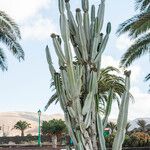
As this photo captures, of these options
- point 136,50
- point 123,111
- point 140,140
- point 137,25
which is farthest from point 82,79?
point 140,140

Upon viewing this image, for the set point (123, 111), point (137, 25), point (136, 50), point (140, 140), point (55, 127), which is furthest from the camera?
point (55, 127)

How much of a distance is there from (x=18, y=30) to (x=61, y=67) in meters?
14.2

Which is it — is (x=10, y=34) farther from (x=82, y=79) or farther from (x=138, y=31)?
(x=82, y=79)

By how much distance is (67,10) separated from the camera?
20.1 ft

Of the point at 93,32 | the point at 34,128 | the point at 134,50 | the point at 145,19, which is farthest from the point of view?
the point at 34,128

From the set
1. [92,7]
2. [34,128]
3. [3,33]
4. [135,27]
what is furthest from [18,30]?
[34,128]

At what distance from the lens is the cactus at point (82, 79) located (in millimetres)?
5582

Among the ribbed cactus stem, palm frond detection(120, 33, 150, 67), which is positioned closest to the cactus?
the ribbed cactus stem

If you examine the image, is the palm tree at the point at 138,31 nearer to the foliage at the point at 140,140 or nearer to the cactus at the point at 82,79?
the foliage at the point at 140,140

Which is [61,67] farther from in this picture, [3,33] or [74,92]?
[3,33]

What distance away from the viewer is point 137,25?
1725cm

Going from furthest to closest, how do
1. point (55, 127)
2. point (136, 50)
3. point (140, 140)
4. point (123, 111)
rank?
point (55, 127)
point (140, 140)
point (136, 50)
point (123, 111)

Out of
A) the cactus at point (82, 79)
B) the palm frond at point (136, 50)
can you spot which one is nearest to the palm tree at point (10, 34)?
the palm frond at point (136, 50)

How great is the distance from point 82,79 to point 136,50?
15.7 m
